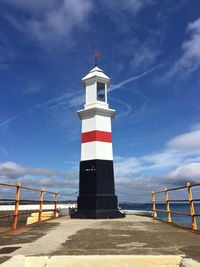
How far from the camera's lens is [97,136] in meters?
11.5

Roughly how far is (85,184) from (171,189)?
11.3 feet

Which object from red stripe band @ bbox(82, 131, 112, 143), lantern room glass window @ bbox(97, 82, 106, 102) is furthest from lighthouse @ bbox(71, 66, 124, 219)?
lantern room glass window @ bbox(97, 82, 106, 102)

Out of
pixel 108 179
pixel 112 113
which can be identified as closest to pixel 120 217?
pixel 108 179

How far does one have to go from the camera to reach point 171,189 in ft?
30.2

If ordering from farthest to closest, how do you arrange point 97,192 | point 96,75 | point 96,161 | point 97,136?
point 96,75 < point 97,136 < point 96,161 < point 97,192

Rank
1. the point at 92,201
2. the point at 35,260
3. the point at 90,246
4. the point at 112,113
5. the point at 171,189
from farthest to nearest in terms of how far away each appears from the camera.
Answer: the point at 112,113, the point at 92,201, the point at 171,189, the point at 90,246, the point at 35,260

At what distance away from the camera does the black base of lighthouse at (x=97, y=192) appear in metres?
10.8

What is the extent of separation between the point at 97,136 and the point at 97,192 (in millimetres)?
2077

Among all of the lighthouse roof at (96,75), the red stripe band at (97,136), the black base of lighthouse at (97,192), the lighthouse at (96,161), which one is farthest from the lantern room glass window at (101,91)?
the black base of lighthouse at (97,192)

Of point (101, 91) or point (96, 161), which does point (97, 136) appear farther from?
point (101, 91)

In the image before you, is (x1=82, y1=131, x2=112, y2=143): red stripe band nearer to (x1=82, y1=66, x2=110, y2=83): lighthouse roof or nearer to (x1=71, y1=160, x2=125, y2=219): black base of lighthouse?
(x1=71, y1=160, x2=125, y2=219): black base of lighthouse

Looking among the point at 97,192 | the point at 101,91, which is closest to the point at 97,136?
the point at 97,192

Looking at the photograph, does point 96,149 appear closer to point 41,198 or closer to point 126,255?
point 41,198

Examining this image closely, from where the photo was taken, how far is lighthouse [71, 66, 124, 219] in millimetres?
10969
